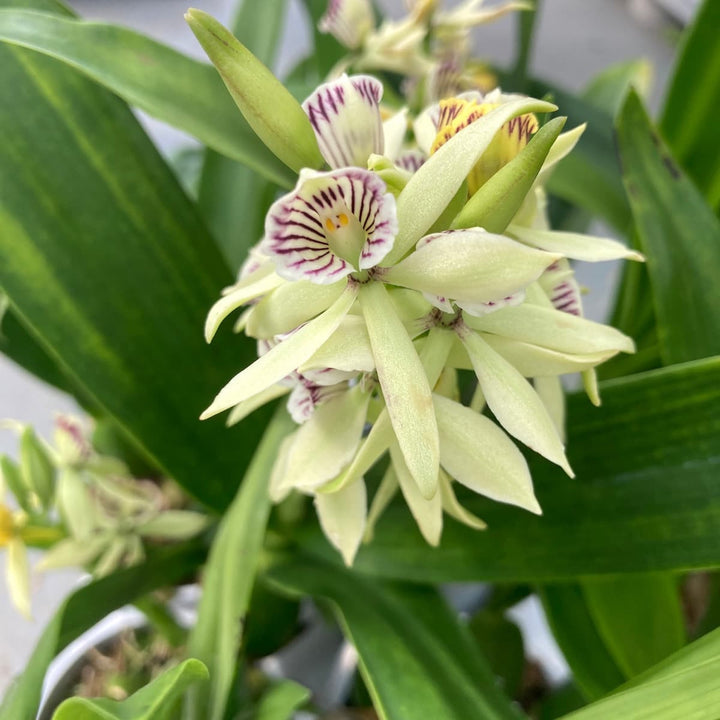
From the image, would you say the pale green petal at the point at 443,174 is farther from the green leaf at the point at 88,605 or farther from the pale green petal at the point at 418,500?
the green leaf at the point at 88,605

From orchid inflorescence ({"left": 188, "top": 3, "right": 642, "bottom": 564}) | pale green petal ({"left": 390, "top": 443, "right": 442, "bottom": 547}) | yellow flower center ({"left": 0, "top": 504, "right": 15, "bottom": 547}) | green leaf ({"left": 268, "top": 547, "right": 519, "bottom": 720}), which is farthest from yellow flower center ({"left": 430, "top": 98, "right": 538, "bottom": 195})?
yellow flower center ({"left": 0, "top": 504, "right": 15, "bottom": 547})

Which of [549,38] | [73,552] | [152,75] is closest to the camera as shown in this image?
[152,75]

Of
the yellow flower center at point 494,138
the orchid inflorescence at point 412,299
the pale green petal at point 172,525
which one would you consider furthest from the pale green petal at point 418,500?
the pale green petal at point 172,525

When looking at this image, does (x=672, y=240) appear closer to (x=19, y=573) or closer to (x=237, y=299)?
(x=237, y=299)

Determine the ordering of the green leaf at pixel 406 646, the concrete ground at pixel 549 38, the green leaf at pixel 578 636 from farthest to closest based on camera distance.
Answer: the concrete ground at pixel 549 38 → the green leaf at pixel 578 636 → the green leaf at pixel 406 646

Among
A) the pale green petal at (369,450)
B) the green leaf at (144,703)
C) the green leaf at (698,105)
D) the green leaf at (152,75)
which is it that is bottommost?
the green leaf at (144,703)

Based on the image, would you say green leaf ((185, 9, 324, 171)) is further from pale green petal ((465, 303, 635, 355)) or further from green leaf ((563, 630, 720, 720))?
green leaf ((563, 630, 720, 720))

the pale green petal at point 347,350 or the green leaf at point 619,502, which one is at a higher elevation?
the pale green petal at point 347,350

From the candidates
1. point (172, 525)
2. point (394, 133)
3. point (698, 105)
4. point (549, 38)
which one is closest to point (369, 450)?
point (394, 133)

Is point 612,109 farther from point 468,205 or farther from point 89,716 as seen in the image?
point 89,716
